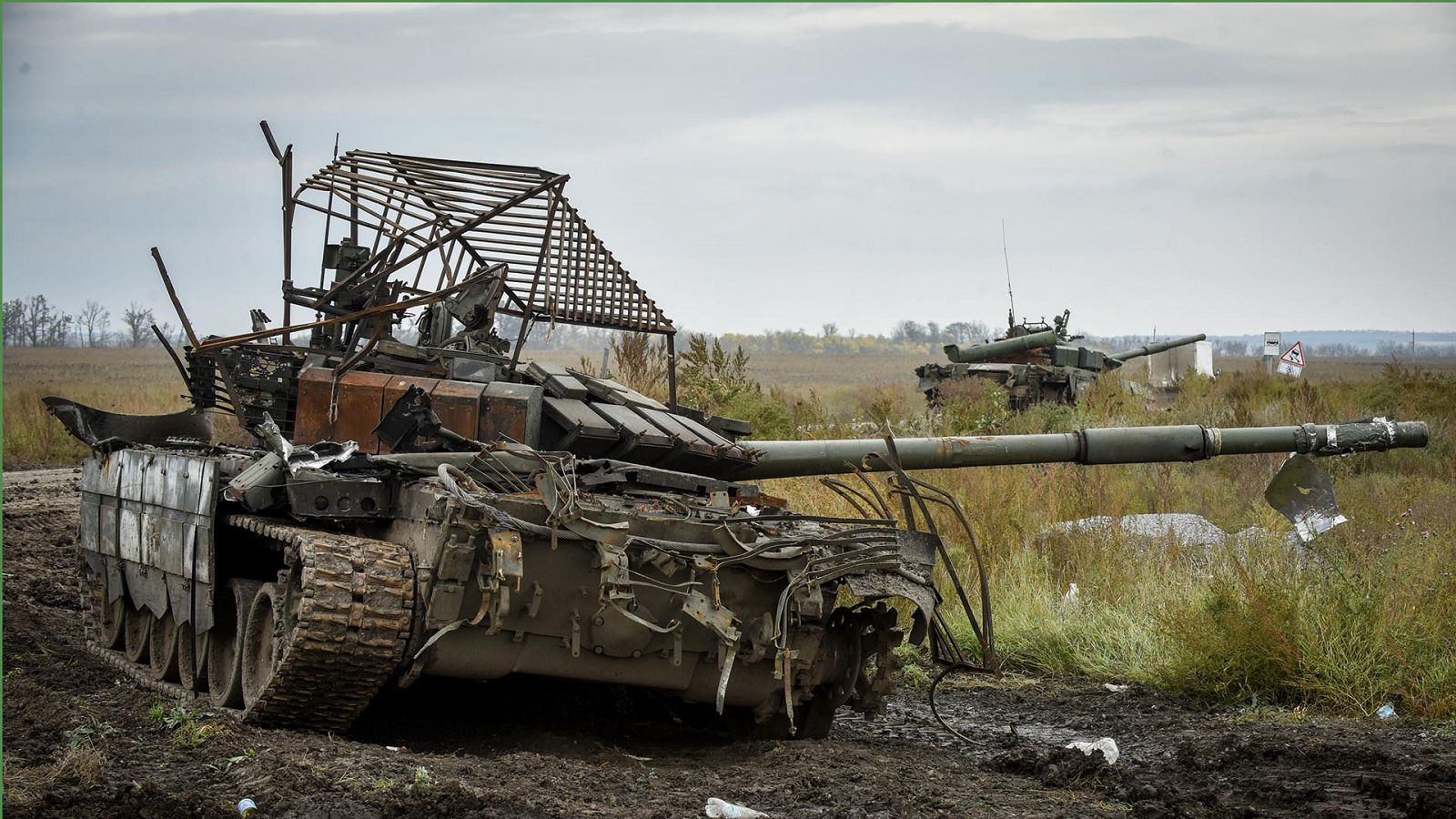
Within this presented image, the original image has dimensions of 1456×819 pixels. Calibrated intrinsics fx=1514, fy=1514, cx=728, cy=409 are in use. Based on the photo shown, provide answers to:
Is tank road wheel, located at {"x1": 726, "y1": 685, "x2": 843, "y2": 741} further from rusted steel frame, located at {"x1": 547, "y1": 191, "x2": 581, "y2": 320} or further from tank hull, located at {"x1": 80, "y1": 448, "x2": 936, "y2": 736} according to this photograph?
rusted steel frame, located at {"x1": 547, "y1": 191, "x2": 581, "y2": 320}

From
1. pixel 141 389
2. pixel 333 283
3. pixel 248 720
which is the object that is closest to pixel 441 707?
pixel 248 720

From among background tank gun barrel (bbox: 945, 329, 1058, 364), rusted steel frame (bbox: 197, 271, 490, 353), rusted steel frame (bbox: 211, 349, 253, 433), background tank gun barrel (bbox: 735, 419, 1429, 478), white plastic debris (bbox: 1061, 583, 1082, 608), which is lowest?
white plastic debris (bbox: 1061, 583, 1082, 608)

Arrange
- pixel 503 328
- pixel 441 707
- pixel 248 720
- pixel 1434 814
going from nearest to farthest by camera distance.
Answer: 1. pixel 1434 814
2. pixel 248 720
3. pixel 441 707
4. pixel 503 328

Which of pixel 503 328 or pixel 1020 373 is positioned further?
pixel 1020 373

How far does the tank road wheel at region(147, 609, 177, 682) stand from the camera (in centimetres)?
884

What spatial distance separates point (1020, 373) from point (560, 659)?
18.4 metres

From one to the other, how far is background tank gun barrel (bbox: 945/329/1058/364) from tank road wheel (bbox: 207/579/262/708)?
17660mm

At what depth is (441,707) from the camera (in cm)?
831

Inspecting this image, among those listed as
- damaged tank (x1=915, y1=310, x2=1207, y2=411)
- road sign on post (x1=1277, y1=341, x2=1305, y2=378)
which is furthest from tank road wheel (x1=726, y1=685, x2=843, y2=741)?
road sign on post (x1=1277, y1=341, x2=1305, y2=378)

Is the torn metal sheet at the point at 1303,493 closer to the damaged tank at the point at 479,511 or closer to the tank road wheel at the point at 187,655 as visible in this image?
the damaged tank at the point at 479,511

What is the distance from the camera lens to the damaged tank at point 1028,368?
24.4 m

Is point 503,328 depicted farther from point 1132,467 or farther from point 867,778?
point 1132,467

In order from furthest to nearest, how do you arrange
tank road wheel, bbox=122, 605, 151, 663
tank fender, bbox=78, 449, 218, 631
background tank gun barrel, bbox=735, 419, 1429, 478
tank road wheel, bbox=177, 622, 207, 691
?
tank road wheel, bbox=122, 605, 151, 663, background tank gun barrel, bbox=735, 419, 1429, 478, tank road wheel, bbox=177, 622, 207, 691, tank fender, bbox=78, 449, 218, 631

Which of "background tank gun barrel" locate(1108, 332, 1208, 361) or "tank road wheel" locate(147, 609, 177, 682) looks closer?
"tank road wheel" locate(147, 609, 177, 682)
